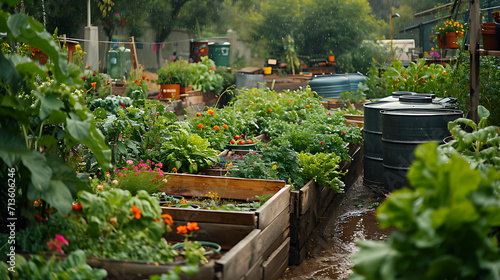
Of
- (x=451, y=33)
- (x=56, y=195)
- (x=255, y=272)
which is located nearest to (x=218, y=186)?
(x=255, y=272)

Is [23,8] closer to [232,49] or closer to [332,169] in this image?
[332,169]

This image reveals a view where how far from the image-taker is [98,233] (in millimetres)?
2535

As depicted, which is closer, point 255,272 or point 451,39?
point 255,272

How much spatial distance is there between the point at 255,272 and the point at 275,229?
0.60 m

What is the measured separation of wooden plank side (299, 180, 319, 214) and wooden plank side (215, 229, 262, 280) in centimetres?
106

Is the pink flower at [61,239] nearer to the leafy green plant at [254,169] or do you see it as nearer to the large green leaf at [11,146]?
the large green leaf at [11,146]

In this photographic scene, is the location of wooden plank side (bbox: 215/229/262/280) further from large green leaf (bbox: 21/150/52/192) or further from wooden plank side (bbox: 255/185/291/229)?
large green leaf (bbox: 21/150/52/192)

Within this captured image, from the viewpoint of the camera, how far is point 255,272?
3.02 m

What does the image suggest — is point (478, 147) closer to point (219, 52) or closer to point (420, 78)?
point (420, 78)

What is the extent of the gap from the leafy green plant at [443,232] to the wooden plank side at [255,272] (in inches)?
50.3

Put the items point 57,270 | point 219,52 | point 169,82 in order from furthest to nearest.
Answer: point 219,52, point 169,82, point 57,270

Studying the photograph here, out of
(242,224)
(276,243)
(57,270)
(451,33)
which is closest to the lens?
(57,270)

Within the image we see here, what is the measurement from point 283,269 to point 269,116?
329 centimetres

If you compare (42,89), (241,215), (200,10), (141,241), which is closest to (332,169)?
(241,215)
